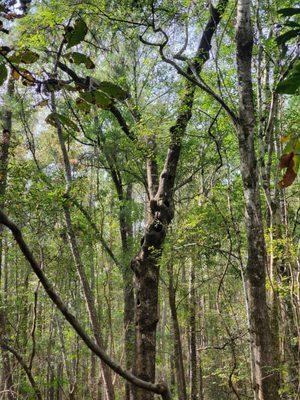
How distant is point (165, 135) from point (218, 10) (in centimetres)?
224

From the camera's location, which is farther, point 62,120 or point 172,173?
point 172,173

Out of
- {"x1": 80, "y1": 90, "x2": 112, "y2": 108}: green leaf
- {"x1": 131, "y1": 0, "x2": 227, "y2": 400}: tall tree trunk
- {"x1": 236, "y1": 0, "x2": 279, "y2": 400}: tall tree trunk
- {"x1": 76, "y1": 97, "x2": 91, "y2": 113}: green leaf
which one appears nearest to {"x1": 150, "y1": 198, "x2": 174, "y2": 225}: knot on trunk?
{"x1": 131, "y1": 0, "x2": 227, "y2": 400}: tall tree trunk

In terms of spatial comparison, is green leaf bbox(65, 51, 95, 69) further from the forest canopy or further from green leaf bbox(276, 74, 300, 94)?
the forest canopy

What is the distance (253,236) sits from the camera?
156 inches

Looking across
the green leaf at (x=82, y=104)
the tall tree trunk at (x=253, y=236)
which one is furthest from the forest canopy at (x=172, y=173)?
the green leaf at (x=82, y=104)

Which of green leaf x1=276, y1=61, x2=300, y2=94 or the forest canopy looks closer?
green leaf x1=276, y1=61, x2=300, y2=94

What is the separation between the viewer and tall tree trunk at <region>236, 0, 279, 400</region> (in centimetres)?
366

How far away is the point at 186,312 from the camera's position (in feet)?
37.7

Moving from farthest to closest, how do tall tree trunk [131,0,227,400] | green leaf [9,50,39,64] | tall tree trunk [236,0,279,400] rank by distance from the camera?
tall tree trunk [131,0,227,400], tall tree trunk [236,0,279,400], green leaf [9,50,39,64]

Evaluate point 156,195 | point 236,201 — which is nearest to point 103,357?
point 156,195

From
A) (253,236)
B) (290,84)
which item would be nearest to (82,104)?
(290,84)

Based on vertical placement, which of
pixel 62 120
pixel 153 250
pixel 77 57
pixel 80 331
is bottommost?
pixel 80 331

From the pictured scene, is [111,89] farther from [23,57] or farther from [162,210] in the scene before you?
[162,210]

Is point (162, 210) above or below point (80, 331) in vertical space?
above
